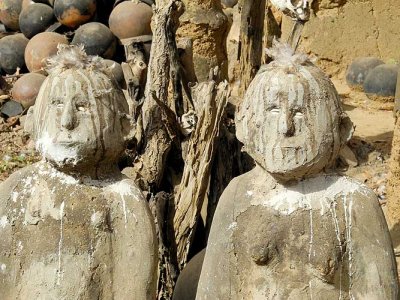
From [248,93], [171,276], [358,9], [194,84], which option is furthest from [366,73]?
[248,93]

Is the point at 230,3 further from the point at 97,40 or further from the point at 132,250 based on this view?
the point at 132,250

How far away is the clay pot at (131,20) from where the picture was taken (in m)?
11.4

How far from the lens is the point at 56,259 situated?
361cm

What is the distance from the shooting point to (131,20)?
37.7ft

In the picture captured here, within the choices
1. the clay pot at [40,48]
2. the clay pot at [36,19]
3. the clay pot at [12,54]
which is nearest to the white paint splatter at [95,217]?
the clay pot at [40,48]

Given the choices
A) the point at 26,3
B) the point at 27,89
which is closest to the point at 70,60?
the point at 27,89

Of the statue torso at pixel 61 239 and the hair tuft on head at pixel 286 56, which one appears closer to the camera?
the hair tuft on head at pixel 286 56

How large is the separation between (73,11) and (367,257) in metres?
9.22

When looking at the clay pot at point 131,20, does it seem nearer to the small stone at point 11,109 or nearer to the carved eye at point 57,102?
the small stone at point 11,109

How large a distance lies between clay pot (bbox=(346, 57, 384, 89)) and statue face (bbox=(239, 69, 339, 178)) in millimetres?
7908

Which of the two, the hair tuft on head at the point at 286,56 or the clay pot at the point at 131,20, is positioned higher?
the hair tuft on head at the point at 286,56

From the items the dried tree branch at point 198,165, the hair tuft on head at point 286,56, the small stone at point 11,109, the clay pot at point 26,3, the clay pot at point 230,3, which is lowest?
the small stone at point 11,109

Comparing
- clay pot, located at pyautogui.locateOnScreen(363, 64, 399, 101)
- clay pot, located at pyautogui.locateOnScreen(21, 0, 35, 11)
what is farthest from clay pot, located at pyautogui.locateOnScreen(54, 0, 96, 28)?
clay pot, located at pyautogui.locateOnScreen(363, 64, 399, 101)

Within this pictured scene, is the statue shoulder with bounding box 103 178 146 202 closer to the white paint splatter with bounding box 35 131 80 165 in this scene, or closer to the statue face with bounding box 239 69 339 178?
the white paint splatter with bounding box 35 131 80 165
